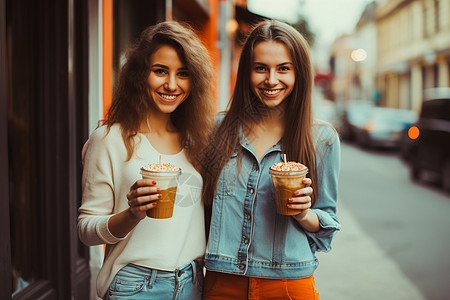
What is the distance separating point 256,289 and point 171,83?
0.93 m

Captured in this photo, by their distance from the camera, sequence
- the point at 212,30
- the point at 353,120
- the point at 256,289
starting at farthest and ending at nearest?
1. the point at 353,120
2. the point at 212,30
3. the point at 256,289

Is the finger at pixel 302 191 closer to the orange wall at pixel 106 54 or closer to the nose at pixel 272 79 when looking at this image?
the nose at pixel 272 79

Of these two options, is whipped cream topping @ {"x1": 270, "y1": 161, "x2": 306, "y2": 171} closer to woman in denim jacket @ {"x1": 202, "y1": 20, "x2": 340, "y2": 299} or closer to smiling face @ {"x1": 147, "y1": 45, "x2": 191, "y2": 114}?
woman in denim jacket @ {"x1": 202, "y1": 20, "x2": 340, "y2": 299}

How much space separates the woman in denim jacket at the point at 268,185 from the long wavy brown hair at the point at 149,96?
113 mm

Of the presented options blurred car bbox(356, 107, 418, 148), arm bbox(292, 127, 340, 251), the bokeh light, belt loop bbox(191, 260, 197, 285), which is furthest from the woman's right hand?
blurred car bbox(356, 107, 418, 148)

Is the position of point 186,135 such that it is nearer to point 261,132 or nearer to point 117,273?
point 261,132

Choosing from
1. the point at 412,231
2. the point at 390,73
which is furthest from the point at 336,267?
the point at 390,73

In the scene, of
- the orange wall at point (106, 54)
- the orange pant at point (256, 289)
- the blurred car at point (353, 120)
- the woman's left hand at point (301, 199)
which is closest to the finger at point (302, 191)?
the woman's left hand at point (301, 199)

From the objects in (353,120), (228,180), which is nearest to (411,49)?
(353,120)

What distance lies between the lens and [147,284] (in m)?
1.82

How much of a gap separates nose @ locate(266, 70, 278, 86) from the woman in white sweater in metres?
0.28

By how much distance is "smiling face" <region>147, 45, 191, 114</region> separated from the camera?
1938 mm

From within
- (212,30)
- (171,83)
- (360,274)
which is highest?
(212,30)

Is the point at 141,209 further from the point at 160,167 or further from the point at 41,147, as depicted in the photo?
the point at 41,147
